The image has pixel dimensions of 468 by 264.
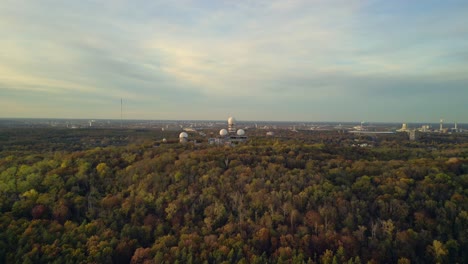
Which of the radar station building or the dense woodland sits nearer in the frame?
the dense woodland

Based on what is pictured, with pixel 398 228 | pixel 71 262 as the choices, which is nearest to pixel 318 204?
pixel 398 228

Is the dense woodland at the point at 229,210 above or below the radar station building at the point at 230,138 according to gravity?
below

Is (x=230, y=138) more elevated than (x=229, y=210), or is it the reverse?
(x=230, y=138)

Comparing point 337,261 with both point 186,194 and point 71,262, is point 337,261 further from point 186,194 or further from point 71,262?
point 71,262

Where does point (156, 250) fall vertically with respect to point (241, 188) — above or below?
below

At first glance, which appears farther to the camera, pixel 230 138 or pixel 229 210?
pixel 230 138

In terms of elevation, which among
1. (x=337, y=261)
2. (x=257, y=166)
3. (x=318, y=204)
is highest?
(x=257, y=166)

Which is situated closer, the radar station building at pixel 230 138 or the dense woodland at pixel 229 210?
the dense woodland at pixel 229 210

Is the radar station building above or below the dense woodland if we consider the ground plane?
above
